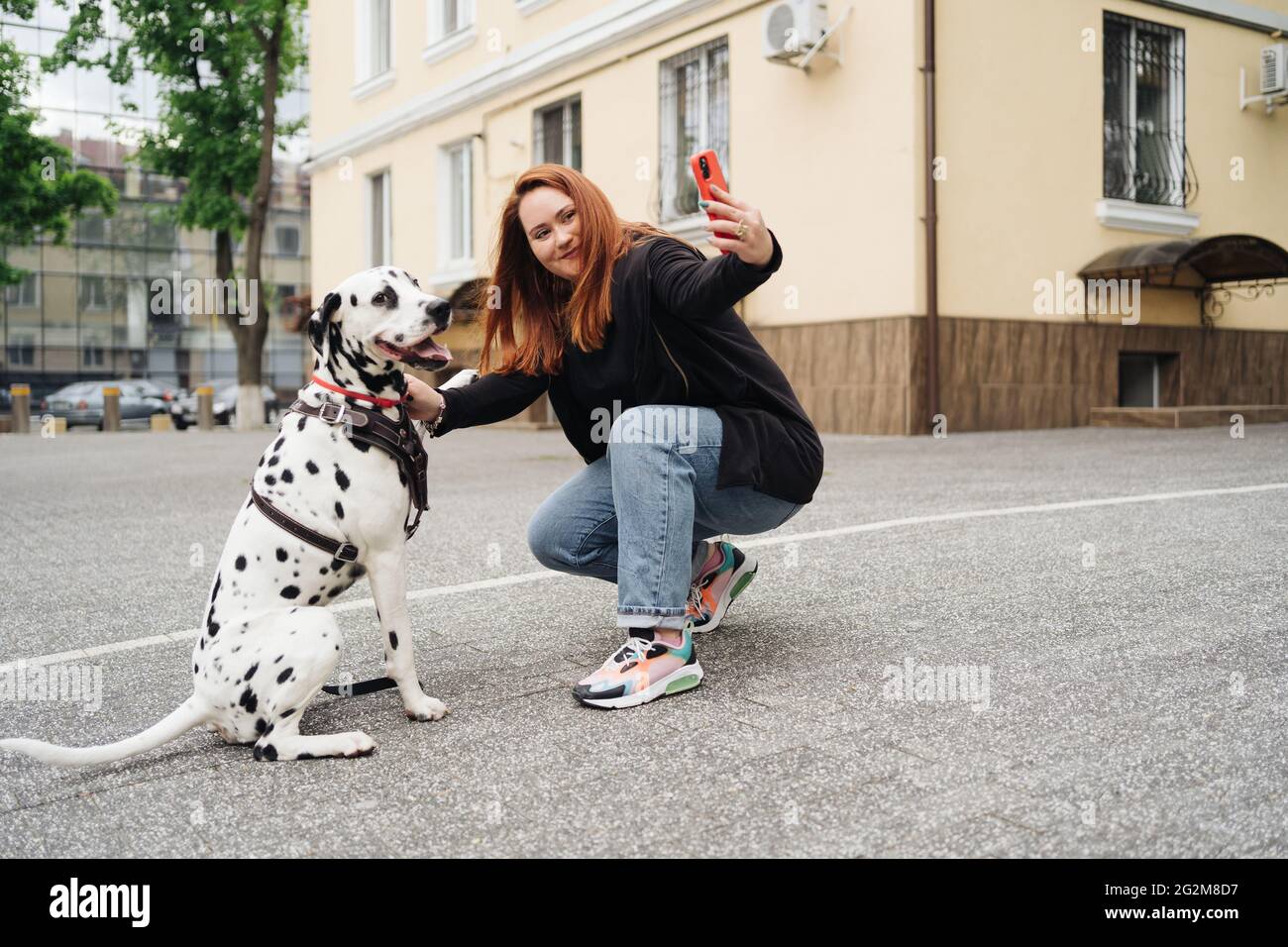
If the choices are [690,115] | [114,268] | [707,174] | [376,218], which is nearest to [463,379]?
[707,174]

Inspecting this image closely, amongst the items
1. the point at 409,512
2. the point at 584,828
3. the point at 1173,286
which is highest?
the point at 1173,286

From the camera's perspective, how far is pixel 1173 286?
13.5 metres

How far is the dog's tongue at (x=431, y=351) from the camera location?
280 cm

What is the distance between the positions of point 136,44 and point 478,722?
24.7 meters

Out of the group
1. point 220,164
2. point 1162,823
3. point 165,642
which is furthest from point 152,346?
point 1162,823

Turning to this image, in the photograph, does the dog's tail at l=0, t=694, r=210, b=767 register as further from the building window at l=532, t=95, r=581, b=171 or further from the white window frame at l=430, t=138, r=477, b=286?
the white window frame at l=430, t=138, r=477, b=286

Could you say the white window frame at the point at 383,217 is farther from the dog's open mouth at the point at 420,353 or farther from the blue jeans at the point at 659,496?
the dog's open mouth at the point at 420,353

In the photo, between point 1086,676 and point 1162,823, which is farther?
point 1086,676

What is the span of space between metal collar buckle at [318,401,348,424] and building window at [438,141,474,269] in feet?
53.8

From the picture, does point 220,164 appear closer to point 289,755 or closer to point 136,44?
point 136,44

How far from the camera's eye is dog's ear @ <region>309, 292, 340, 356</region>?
9.36 feet

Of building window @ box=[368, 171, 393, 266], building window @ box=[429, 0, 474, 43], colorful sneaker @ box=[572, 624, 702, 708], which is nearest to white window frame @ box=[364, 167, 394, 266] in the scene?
building window @ box=[368, 171, 393, 266]

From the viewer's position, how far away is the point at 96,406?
1122 inches

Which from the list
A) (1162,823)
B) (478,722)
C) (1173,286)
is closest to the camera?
(1162,823)
